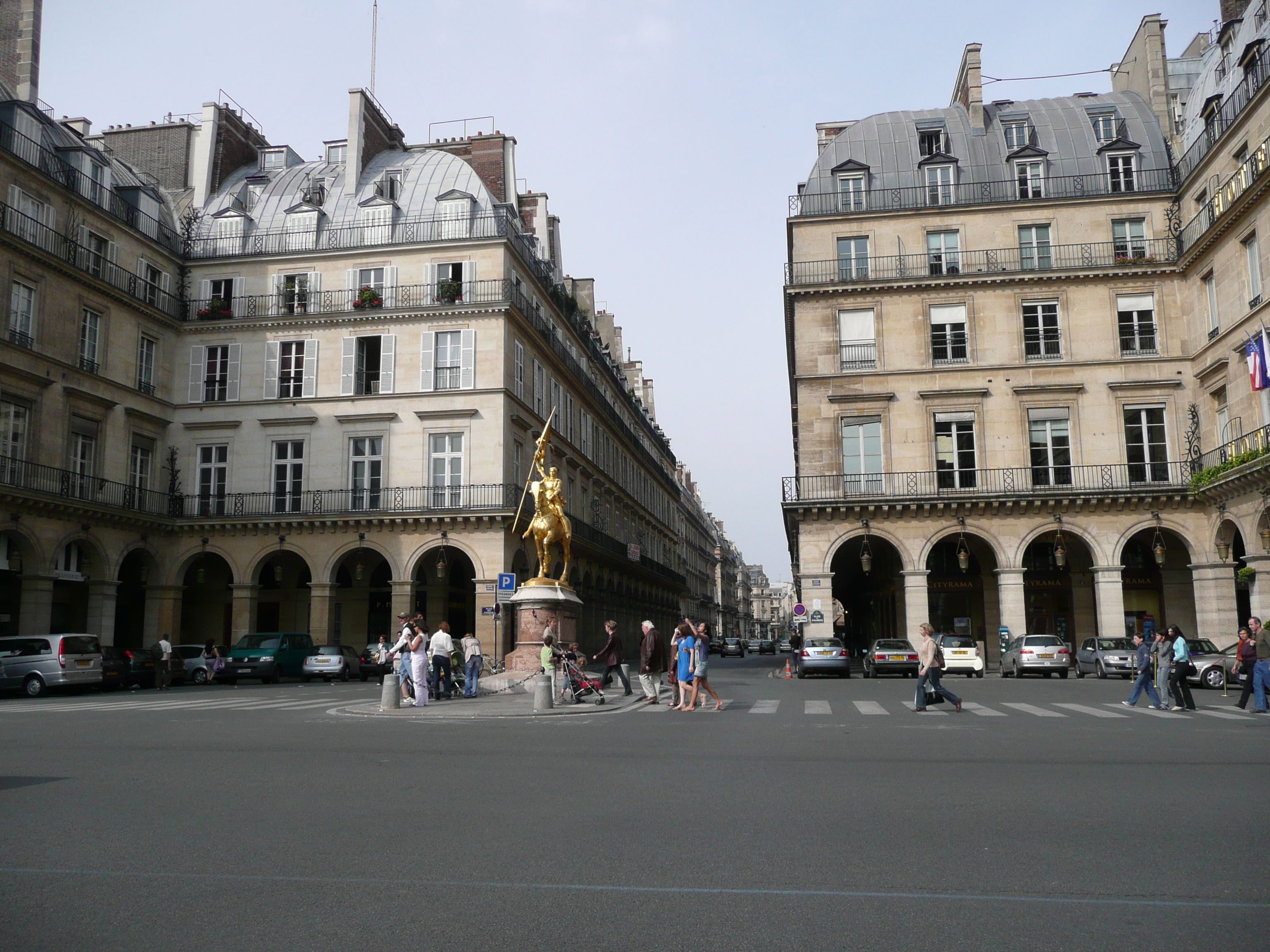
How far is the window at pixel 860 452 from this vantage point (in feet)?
126

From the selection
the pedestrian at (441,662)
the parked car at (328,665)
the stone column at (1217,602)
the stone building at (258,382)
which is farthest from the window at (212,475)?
the stone column at (1217,602)

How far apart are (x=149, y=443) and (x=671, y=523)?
163 feet

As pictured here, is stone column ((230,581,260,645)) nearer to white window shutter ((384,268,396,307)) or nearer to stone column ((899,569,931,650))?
white window shutter ((384,268,396,307))

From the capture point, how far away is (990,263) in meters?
38.9

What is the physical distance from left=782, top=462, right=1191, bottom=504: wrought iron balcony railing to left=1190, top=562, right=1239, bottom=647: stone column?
9.41 ft

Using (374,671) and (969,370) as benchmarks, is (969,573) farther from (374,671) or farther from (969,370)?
(374,671)

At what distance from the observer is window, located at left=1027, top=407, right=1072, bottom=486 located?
123ft

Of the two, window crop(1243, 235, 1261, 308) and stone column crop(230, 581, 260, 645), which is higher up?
window crop(1243, 235, 1261, 308)

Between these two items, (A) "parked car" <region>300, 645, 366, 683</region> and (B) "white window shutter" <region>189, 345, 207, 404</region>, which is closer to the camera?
(A) "parked car" <region>300, 645, 366, 683</region>

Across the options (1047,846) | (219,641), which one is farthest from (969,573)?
(1047,846)

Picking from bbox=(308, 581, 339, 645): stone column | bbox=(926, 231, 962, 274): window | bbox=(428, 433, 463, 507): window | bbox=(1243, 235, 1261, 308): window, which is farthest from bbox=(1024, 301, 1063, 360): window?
bbox=(308, 581, 339, 645): stone column

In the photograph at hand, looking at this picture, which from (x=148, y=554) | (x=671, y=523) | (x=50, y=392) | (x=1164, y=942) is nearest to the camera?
(x=1164, y=942)

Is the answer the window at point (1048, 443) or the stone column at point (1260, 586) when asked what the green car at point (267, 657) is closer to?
the window at point (1048, 443)

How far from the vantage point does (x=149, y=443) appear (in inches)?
1533
